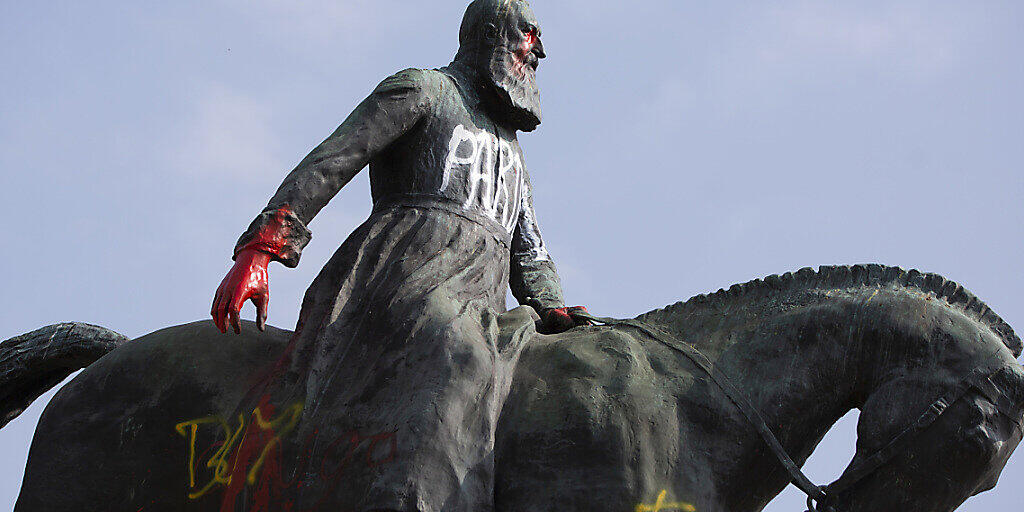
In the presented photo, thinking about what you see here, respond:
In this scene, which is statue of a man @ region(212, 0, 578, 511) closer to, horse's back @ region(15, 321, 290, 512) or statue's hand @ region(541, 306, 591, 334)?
statue's hand @ region(541, 306, 591, 334)

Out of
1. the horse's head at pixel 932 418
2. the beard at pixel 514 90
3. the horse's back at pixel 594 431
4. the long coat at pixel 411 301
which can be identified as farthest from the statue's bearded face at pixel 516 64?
the horse's head at pixel 932 418

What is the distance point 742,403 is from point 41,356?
3.25m

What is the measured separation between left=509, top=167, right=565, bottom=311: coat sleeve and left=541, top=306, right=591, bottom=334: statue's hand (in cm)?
10

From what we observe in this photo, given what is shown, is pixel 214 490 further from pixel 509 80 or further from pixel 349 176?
pixel 509 80

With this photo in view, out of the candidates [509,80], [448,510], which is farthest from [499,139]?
[448,510]

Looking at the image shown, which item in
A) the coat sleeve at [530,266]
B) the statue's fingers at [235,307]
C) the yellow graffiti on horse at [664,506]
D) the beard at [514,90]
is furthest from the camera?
the coat sleeve at [530,266]

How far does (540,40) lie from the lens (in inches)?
225

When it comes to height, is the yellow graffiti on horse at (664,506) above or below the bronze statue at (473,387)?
below

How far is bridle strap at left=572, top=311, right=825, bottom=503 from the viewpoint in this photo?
4.25 m

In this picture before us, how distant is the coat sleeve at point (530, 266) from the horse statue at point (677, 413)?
0.67 m

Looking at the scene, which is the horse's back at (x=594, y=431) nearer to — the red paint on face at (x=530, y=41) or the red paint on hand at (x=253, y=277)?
the red paint on hand at (x=253, y=277)

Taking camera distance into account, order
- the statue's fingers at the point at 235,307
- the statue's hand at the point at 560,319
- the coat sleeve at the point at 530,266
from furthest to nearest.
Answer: the coat sleeve at the point at 530,266, the statue's hand at the point at 560,319, the statue's fingers at the point at 235,307

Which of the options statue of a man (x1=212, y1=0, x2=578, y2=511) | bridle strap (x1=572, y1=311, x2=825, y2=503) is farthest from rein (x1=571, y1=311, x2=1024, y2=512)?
statue of a man (x1=212, y1=0, x2=578, y2=511)

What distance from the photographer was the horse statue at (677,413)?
419 centimetres
